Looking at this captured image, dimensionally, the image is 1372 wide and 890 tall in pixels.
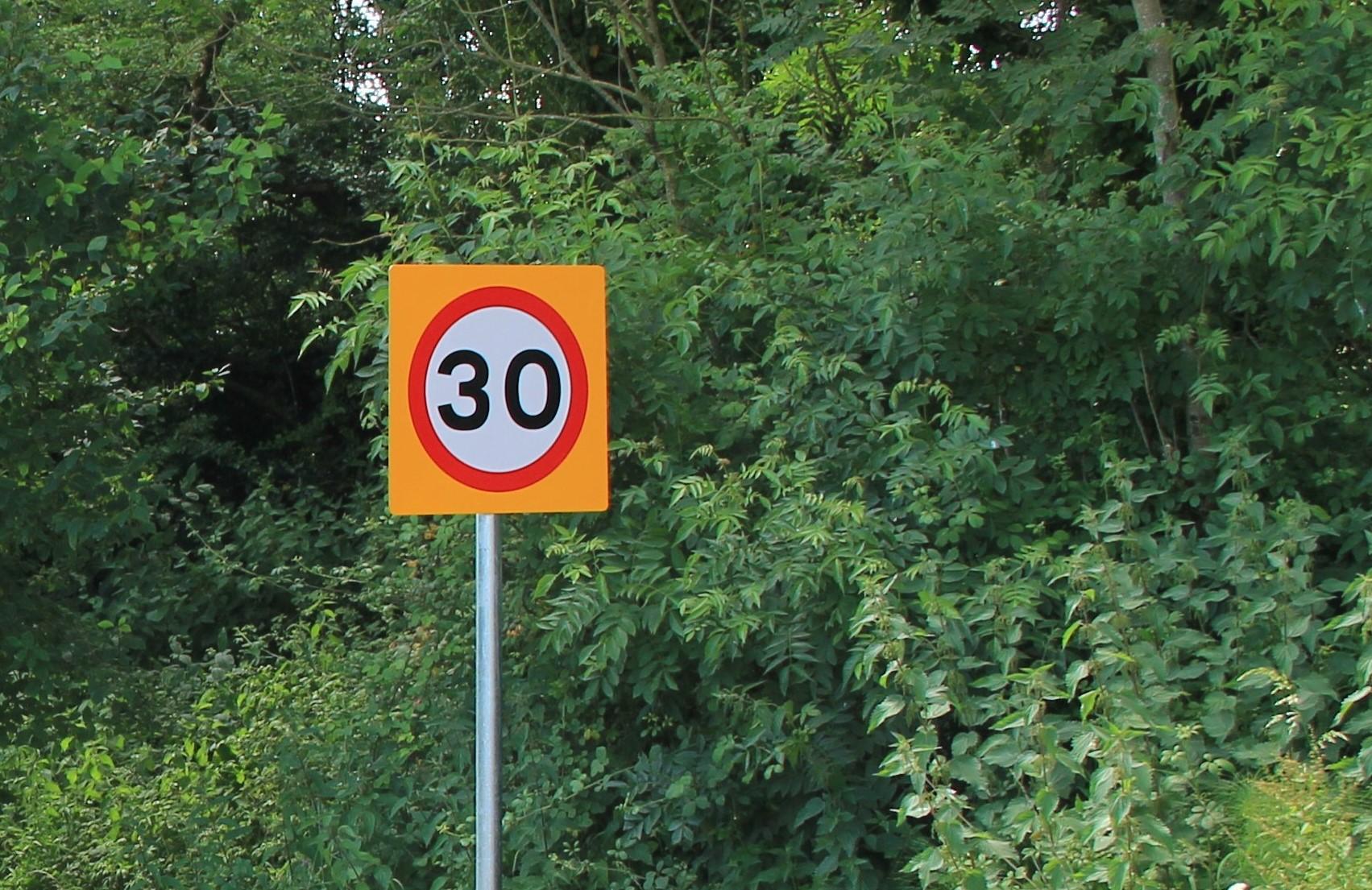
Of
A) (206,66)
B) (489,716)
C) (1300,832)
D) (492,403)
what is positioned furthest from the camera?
(206,66)

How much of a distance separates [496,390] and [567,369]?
0.19m

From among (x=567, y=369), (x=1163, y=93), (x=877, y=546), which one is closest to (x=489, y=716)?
(x=567, y=369)

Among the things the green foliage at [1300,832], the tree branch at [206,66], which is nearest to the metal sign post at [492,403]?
the green foliage at [1300,832]

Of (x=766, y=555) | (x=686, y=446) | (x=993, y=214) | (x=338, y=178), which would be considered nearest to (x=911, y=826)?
(x=766, y=555)

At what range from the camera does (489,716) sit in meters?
3.24

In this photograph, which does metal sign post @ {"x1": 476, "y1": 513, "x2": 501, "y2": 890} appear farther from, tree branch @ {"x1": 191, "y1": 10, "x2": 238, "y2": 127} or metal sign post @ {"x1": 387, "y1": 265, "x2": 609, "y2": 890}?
tree branch @ {"x1": 191, "y1": 10, "x2": 238, "y2": 127}

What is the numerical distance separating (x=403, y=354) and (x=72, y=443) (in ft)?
8.77

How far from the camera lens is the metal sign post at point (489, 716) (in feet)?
10.5

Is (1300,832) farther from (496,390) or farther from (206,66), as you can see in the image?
(206,66)

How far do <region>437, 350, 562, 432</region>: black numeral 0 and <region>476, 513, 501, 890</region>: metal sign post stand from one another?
0.25 meters

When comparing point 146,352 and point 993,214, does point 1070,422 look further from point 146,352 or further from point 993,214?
point 146,352

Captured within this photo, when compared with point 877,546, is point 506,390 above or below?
above

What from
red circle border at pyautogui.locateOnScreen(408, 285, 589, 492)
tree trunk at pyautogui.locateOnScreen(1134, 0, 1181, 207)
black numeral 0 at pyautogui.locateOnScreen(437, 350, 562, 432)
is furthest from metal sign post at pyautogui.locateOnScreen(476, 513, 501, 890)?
tree trunk at pyautogui.locateOnScreen(1134, 0, 1181, 207)

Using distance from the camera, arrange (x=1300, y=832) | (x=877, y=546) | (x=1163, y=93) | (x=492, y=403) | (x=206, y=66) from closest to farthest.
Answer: (x=492, y=403), (x=1300, y=832), (x=877, y=546), (x=1163, y=93), (x=206, y=66)
